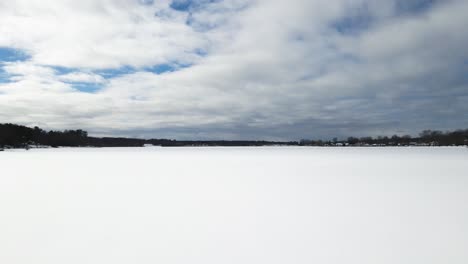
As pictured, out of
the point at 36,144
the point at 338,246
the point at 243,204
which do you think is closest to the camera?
the point at 338,246

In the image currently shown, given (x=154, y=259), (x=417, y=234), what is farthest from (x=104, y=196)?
(x=417, y=234)

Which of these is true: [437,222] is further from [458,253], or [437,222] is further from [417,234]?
[458,253]

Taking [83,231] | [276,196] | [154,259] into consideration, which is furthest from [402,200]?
[83,231]

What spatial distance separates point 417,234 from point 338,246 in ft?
5.05

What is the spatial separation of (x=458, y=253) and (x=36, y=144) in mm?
105171

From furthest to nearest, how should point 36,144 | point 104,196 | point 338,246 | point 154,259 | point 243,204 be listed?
point 36,144
point 104,196
point 243,204
point 338,246
point 154,259

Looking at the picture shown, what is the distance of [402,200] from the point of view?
8734mm

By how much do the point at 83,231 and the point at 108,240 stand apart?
2.70ft

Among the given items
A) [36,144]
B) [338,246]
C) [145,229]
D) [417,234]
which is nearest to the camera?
[338,246]

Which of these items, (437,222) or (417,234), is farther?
(437,222)

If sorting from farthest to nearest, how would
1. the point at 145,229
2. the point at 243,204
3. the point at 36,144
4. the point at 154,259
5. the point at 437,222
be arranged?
the point at 36,144 → the point at 243,204 → the point at 437,222 → the point at 145,229 → the point at 154,259

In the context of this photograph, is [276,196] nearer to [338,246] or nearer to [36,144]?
[338,246]

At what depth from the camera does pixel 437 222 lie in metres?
6.41

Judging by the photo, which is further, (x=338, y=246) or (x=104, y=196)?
(x=104, y=196)
